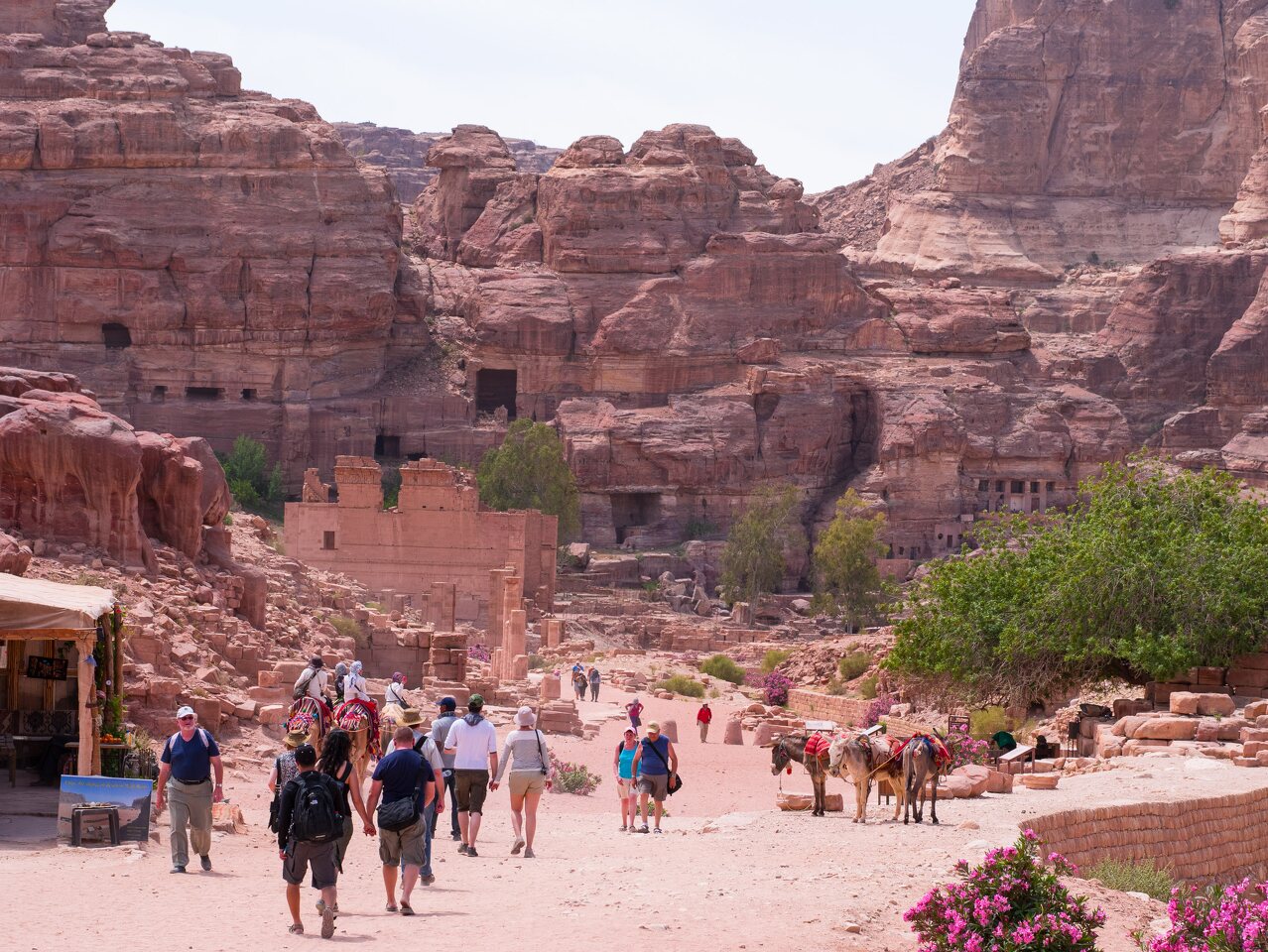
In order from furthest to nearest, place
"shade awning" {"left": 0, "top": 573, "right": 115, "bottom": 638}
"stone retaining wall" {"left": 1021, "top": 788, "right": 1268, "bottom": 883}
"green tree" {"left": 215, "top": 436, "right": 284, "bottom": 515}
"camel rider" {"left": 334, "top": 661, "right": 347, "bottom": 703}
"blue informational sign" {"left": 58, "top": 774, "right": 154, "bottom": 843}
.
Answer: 1. "green tree" {"left": 215, "top": 436, "right": 284, "bottom": 515}
2. "camel rider" {"left": 334, "top": 661, "right": 347, "bottom": 703}
3. "stone retaining wall" {"left": 1021, "top": 788, "right": 1268, "bottom": 883}
4. "shade awning" {"left": 0, "top": 573, "right": 115, "bottom": 638}
5. "blue informational sign" {"left": 58, "top": 774, "right": 154, "bottom": 843}

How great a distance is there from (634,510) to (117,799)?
213 ft

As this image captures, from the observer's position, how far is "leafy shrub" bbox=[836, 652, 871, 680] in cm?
4325

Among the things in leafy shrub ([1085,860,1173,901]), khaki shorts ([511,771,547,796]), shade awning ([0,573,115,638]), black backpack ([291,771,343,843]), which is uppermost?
shade awning ([0,573,115,638])

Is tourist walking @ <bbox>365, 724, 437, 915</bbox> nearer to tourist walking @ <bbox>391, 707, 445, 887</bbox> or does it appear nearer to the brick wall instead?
tourist walking @ <bbox>391, 707, 445, 887</bbox>

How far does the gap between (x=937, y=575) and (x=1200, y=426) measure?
6649cm

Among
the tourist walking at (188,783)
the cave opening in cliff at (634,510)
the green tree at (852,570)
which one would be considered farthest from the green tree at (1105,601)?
the cave opening in cliff at (634,510)

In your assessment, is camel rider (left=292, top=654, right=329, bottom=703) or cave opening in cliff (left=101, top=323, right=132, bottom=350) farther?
cave opening in cliff (left=101, top=323, right=132, bottom=350)

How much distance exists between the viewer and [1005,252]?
4796 inches

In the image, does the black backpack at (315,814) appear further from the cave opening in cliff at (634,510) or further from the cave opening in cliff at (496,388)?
the cave opening in cliff at (496,388)

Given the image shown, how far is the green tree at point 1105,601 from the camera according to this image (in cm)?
3017

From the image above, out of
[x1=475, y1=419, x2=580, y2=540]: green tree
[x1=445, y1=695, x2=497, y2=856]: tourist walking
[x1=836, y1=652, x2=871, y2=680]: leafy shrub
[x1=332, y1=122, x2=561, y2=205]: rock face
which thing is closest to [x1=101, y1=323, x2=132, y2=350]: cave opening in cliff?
[x1=475, y1=419, x2=580, y2=540]: green tree

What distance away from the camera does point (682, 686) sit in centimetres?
4884

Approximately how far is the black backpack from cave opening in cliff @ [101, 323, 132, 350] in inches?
2680

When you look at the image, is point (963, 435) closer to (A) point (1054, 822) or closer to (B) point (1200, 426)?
(B) point (1200, 426)
